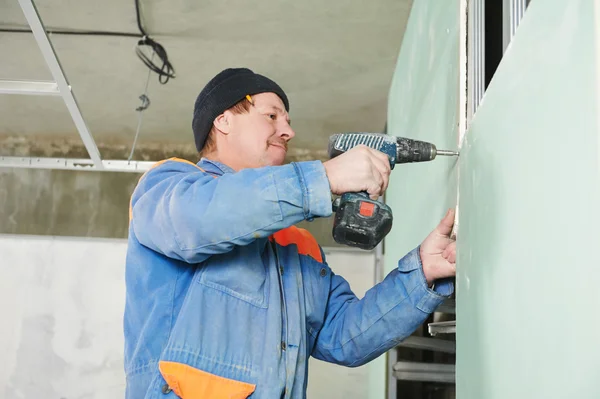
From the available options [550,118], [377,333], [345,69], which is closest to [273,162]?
[377,333]

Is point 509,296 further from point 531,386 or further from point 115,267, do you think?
point 115,267

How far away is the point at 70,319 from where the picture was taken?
454cm

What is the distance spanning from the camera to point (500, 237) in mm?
1160

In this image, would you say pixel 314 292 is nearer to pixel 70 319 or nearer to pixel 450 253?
pixel 450 253

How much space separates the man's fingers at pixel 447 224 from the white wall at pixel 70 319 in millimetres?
2984

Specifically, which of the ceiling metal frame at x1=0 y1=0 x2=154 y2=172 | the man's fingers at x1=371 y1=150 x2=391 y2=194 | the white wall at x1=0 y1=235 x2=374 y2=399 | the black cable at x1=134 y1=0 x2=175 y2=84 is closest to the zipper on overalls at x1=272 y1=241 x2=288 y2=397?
the man's fingers at x1=371 y1=150 x2=391 y2=194

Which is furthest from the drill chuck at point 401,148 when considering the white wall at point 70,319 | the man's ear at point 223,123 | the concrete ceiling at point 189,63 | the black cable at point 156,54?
the white wall at point 70,319

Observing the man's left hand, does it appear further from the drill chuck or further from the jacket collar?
the jacket collar

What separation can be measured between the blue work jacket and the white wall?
2855 millimetres

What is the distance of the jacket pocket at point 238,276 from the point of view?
1521 mm

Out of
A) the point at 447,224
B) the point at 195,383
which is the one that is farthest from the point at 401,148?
the point at 195,383

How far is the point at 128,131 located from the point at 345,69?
73.5 inches

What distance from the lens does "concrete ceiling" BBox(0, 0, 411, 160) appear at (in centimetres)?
352

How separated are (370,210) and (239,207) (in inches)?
10.7
